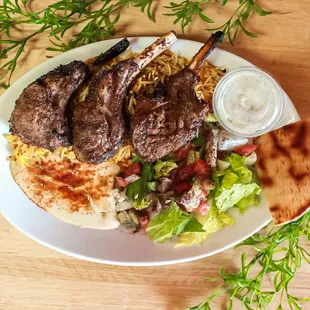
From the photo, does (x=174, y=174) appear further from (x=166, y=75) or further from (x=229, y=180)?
(x=166, y=75)

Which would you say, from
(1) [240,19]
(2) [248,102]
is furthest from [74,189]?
(1) [240,19]

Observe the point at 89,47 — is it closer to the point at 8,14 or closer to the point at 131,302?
the point at 8,14

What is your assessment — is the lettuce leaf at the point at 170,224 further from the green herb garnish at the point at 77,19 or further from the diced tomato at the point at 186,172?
the green herb garnish at the point at 77,19

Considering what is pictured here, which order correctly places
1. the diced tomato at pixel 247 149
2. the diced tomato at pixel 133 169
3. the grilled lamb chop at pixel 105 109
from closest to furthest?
the grilled lamb chop at pixel 105 109 → the diced tomato at pixel 247 149 → the diced tomato at pixel 133 169

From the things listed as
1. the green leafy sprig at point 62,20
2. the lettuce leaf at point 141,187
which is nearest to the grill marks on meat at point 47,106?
the green leafy sprig at point 62,20

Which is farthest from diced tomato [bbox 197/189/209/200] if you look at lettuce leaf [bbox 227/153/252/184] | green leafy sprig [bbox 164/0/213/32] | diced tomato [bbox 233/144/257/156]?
green leafy sprig [bbox 164/0/213/32]

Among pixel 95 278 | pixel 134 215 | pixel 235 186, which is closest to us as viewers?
pixel 235 186

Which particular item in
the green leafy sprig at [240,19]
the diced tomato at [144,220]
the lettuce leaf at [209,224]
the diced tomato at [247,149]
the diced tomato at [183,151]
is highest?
the green leafy sprig at [240,19]
